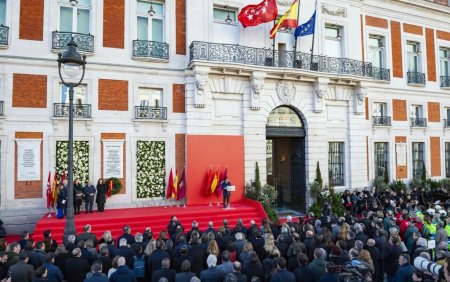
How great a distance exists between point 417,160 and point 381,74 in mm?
6202

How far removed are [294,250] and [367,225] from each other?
4053 mm

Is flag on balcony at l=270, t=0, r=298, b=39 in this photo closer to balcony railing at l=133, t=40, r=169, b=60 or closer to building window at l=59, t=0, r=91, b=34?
balcony railing at l=133, t=40, r=169, b=60

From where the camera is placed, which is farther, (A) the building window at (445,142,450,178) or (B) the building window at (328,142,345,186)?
(A) the building window at (445,142,450,178)

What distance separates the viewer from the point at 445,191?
1930 centimetres

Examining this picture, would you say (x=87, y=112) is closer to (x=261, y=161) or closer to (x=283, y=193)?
(x=261, y=161)

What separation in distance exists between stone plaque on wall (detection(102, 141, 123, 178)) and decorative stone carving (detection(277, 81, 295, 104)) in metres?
8.05

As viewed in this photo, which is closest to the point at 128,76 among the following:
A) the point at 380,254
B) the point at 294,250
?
the point at 294,250

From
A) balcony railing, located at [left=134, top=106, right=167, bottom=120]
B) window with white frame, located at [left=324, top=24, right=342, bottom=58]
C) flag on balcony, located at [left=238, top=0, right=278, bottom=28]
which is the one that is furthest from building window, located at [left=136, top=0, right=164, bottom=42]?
window with white frame, located at [left=324, top=24, right=342, bottom=58]

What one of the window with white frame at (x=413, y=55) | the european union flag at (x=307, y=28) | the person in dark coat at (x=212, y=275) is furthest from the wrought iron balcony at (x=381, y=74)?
the person in dark coat at (x=212, y=275)

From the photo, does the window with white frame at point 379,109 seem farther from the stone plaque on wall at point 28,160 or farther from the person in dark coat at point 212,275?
the stone plaque on wall at point 28,160

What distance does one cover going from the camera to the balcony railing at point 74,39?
1335 centimetres

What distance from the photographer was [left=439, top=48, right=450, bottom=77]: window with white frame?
2295cm

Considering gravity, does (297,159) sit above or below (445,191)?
above

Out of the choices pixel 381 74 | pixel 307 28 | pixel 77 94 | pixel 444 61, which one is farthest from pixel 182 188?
pixel 444 61
